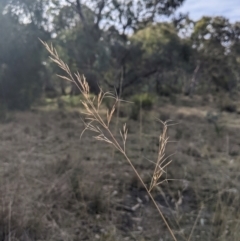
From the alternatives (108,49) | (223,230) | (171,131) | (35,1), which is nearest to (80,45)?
(108,49)

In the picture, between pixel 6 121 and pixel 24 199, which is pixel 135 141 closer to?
pixel 6 121

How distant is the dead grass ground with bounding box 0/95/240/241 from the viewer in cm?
324

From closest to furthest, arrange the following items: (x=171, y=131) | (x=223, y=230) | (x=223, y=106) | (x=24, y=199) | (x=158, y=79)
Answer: (x=223, y=230) → (x=24, y=199) → (x=171, y=131) → (x=223, y=106) → (x=158, y=79)

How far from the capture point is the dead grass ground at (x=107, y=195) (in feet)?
10.6

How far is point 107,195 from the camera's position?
407 cm

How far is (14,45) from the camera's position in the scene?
504 inches

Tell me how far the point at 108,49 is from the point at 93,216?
13843mm

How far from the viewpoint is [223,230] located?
3.14m

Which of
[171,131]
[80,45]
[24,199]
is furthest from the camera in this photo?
[80,45]

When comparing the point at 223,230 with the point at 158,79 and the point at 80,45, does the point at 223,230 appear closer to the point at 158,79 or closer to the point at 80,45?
the point at 80,45

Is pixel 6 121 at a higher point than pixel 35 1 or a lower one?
lower


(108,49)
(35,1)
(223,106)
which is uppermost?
(35,1)

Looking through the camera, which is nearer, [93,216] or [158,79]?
[93,216]

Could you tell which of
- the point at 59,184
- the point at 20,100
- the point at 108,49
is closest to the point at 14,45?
the point at 20,100
